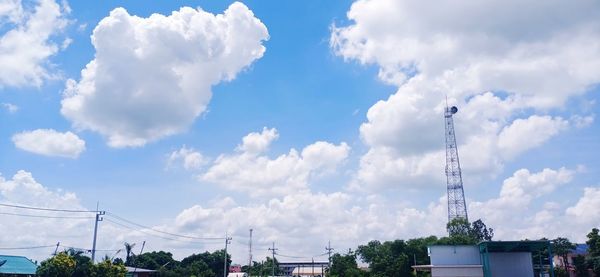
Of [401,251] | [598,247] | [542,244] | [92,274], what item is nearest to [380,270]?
[401,251]

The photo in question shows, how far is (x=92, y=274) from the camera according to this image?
47062 mm

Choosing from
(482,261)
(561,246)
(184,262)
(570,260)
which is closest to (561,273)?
(561,246)

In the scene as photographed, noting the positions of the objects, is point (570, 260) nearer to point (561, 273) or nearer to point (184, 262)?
point (561, 273)

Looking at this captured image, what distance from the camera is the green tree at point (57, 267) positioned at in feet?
148

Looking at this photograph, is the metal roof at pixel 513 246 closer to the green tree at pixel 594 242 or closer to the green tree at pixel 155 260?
the green tree at pixel 594 242

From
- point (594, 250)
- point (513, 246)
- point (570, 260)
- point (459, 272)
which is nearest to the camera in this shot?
point (513, 246)

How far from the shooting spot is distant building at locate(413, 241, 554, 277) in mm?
47406

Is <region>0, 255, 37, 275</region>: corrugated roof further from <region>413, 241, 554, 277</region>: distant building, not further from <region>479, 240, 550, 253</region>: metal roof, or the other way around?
<region>479, 240, 550, 253</region>: metal roof

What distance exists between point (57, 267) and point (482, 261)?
3980 cm

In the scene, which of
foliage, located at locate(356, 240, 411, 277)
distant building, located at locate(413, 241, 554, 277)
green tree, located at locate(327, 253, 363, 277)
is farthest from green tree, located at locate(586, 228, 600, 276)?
green tree, located at locate(327, 253, 363, 277)

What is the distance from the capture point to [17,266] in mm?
56594

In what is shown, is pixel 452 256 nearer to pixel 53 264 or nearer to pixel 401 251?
pixel 401 251

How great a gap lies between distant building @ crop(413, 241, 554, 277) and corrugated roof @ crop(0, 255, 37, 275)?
44.6m

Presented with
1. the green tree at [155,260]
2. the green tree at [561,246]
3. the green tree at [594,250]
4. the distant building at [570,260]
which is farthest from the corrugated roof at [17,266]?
the green tree at [561,246]
